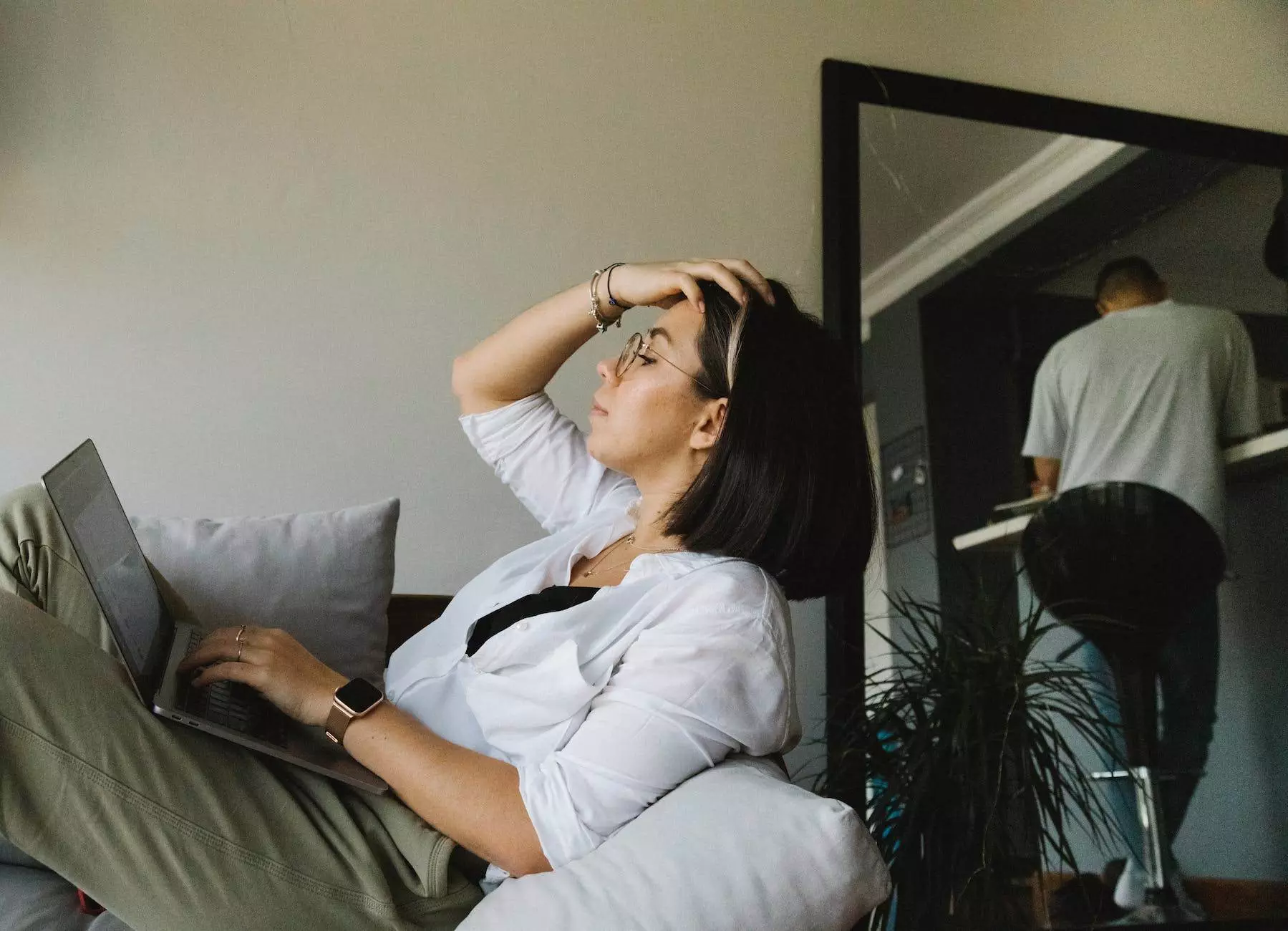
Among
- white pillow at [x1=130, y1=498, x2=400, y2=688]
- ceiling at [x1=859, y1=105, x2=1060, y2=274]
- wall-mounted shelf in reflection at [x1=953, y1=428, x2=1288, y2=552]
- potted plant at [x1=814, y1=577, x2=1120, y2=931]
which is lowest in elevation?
potted plant at [x1=814, y1=577, x2=1120, y2=931]

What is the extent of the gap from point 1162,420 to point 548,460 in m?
1.60

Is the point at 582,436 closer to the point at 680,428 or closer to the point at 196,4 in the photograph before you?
the point at 680,428

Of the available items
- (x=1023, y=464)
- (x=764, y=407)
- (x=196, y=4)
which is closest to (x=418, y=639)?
(x=764, y=407)

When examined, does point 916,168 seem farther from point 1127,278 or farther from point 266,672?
point 266,672

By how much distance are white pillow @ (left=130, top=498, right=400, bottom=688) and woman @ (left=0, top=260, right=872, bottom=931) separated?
0.11m

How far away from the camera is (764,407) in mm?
1419

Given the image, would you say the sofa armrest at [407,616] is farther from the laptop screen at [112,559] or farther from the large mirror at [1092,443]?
the large mirror at [1092,443]

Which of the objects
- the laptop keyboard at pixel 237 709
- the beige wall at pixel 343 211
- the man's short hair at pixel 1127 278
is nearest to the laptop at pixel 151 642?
the laptop keyboard at pixel 237 709

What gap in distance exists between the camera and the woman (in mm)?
1015

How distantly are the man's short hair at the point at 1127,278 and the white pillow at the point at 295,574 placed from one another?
1.81m

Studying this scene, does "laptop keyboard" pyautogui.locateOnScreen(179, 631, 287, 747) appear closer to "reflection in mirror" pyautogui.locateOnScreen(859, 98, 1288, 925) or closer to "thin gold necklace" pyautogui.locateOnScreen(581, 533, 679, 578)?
"thin gold necklace" pyautogui.locateOnScreen(581, 533, 679, 578)

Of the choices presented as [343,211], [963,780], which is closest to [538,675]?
[963,780]

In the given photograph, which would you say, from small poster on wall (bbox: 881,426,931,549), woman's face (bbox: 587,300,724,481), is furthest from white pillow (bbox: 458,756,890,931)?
small poster on wall (bbox: 881,426,931,549)

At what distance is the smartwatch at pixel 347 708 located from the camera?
119 centimetres
